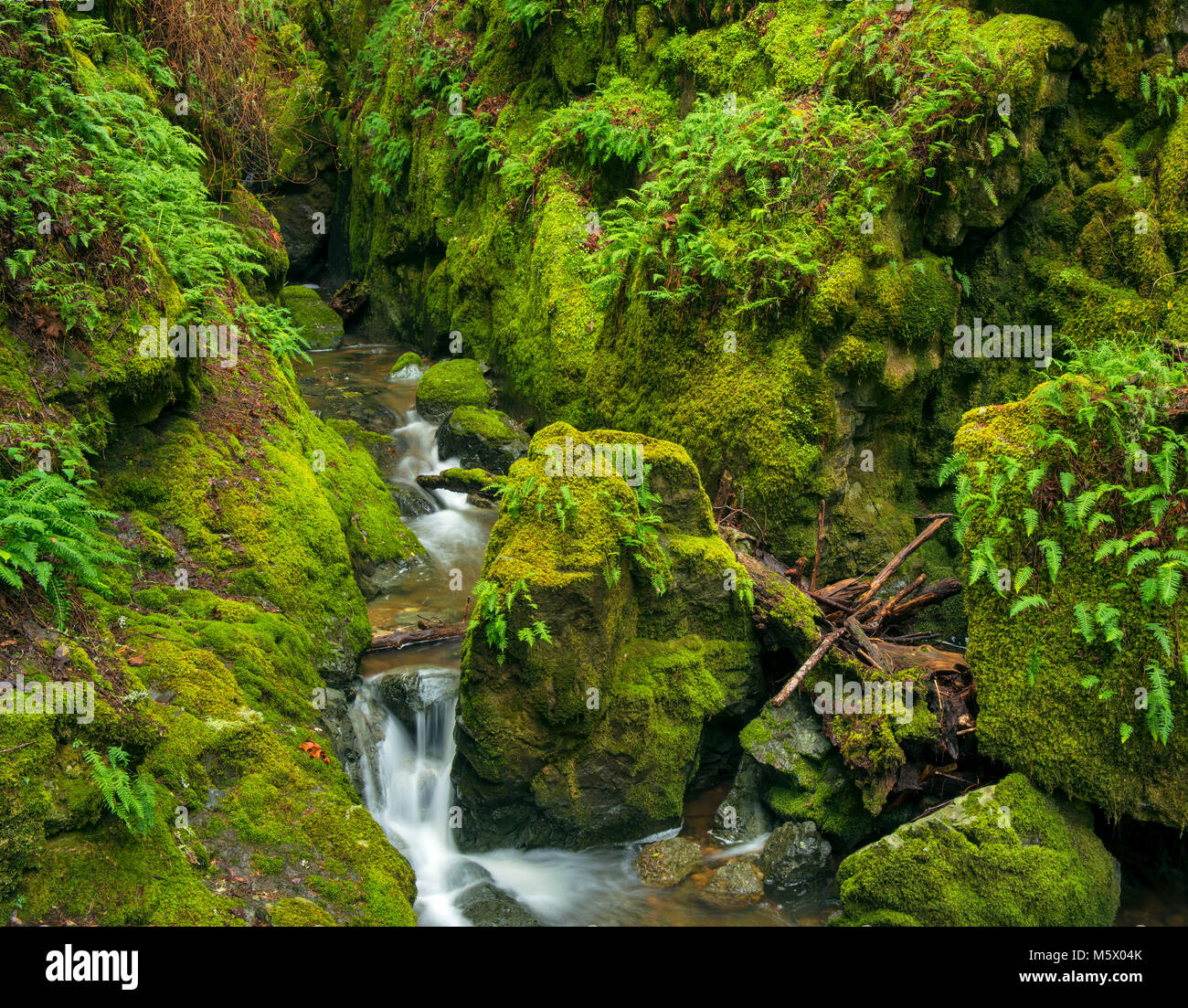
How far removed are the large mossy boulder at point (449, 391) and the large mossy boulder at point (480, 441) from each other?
0.83m

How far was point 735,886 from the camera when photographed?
7.45 metres

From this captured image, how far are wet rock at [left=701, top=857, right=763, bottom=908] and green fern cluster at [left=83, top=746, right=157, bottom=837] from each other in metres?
4.49

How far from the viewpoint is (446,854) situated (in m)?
7.96

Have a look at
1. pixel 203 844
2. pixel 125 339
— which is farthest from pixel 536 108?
pixel 203 844

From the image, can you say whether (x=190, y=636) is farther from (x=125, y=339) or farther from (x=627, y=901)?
(x=627, y=901)

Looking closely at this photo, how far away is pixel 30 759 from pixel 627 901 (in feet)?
15.4

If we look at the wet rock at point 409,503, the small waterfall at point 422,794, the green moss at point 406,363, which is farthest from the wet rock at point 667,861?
the green moss at point 406,363

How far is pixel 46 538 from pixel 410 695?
12.6ft

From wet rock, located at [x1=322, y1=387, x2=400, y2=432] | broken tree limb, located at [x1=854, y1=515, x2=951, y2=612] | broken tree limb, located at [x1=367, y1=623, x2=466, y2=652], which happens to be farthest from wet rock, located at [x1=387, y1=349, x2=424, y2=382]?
broken tree limb, located at [x1=854, y1=515, x2=951, y2=612]

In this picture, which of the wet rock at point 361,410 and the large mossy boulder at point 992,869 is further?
the wet rock at point 361,410

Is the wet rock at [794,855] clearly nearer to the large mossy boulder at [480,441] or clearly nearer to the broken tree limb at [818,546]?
the broken tree limb at [818,546]

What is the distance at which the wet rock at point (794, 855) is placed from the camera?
7562 mm

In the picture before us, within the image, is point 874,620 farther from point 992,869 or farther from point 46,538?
point 46,538

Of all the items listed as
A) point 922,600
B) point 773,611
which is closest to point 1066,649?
point 922,600
